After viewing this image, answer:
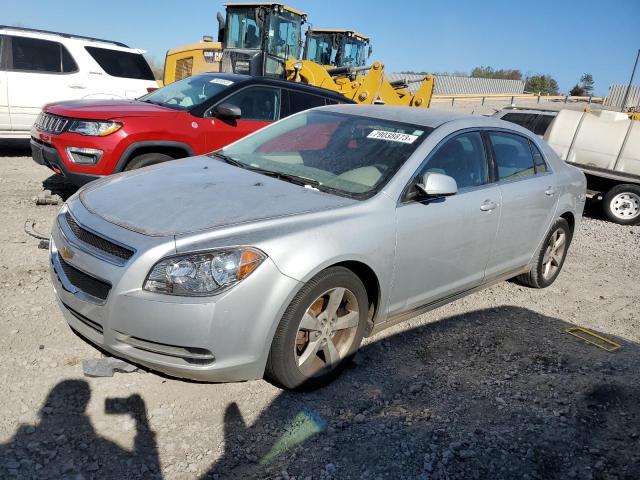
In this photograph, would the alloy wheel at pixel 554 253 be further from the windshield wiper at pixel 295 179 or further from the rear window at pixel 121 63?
the rear window at pixel 121 63

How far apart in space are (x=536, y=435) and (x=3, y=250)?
441 centimetres

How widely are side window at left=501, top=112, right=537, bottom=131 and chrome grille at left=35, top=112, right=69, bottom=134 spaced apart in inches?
311

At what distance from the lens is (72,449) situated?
2.43 m

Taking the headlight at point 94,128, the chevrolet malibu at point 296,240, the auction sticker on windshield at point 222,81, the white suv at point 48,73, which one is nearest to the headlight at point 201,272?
the chevrolet malibu at point 296,240

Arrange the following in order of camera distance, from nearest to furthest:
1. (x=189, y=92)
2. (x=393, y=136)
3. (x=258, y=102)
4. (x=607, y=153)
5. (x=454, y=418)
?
(x=454, y=418) < (x=393, y=136) < (x=189, y=92) < (x=258, y=102) < (x=607, y=153)

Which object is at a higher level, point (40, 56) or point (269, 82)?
point (269, 82)

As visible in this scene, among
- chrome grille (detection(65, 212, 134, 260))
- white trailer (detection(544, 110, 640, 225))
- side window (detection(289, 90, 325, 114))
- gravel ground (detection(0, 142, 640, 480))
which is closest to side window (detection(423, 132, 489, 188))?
gravel ground (detection(0, 142, 640, 480))

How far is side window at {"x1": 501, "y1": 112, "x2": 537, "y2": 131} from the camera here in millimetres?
10266

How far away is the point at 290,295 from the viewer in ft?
8.79

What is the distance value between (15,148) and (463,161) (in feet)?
29.3

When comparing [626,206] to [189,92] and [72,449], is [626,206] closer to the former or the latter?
[189,92]

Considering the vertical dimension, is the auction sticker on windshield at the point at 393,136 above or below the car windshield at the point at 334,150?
above

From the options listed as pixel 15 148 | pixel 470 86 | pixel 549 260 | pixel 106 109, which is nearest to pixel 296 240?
pixel 549 260

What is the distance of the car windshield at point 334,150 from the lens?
344 centimetres
